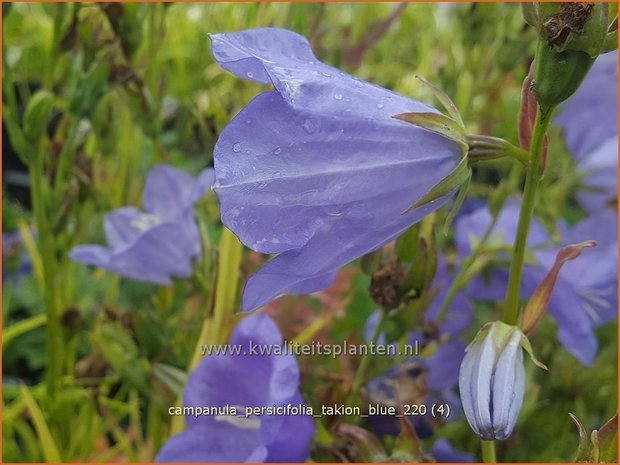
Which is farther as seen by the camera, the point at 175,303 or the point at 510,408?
the point at 175,303

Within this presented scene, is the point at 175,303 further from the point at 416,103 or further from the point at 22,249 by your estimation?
the point at 416,103

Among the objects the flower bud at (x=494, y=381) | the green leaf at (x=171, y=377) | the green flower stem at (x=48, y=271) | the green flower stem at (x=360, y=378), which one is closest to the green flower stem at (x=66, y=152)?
the green flower stem at (x=48, y=271)

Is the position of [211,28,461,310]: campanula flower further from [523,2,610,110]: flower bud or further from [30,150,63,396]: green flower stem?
[30,150,63,396]: green flower stem

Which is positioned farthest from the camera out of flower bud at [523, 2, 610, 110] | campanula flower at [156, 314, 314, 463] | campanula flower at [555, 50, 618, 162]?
campanula flower at [555, 50, 618, 162]

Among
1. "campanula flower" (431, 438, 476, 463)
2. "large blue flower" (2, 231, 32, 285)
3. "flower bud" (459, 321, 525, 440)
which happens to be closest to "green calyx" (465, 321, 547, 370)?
"flower bud" (459, 321, 525, 440)

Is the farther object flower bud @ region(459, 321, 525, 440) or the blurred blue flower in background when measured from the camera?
the blurred blue flower in background

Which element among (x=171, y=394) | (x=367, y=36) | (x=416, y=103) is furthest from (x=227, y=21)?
(x=416, y=103)

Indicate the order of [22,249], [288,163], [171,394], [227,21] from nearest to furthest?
[288,163] → [171,394] → [22,249] → [227,21]
